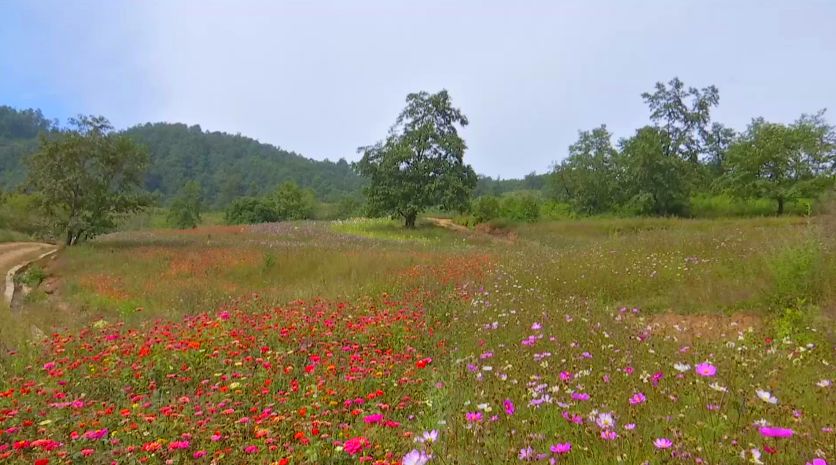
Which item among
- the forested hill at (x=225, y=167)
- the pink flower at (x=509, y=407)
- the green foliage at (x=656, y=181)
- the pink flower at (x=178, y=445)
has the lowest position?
the pink flower at (x=178, y=445)

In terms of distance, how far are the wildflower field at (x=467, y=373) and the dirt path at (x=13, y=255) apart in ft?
22.7

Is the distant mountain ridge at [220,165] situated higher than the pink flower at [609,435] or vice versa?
the distant mountain ridge at [220,165]

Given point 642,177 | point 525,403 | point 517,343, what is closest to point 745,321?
point 517,343

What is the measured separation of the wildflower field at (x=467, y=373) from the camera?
269 centimetres

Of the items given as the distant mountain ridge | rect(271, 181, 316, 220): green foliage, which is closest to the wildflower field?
rect(271, 181, 316, 220): green foliage

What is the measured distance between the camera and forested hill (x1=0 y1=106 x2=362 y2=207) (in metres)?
102

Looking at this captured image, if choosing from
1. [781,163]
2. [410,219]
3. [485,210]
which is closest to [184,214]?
[485,210]

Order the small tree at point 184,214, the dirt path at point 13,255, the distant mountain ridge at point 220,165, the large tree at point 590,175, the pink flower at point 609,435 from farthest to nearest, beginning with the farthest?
the distant mountain ridge at point 220,165, the small tree at point 184,214, the large tree at point 590,175, the dirt path at point 13,255, the pink flower at point 609,435

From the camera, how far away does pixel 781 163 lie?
36.2 meters

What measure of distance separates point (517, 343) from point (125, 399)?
342 centimetres

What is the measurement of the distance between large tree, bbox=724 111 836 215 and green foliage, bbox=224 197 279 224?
47632 mm

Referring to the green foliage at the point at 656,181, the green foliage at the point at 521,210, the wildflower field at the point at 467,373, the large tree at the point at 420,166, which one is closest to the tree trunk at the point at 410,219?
the large tree at the point at 420,166

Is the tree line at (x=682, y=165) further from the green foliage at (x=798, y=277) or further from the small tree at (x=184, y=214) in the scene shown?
the small tree at (x=184, y=214)

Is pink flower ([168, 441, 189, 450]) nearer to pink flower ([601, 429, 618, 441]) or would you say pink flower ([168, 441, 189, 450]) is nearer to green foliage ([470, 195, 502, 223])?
pink flower ([601, 429, 618, 441])
